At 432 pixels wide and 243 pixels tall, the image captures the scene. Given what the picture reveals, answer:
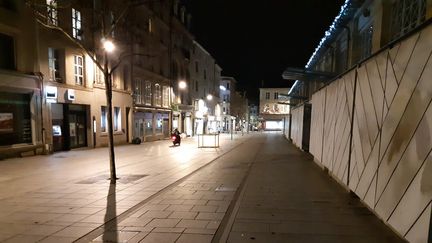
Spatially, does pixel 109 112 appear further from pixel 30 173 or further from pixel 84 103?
pixel 84 103

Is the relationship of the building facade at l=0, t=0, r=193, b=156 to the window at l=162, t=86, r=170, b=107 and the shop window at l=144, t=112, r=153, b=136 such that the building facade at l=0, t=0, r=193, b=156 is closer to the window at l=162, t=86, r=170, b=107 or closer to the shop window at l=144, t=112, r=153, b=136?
the shop window at l=144, t=112, r=153, b=136

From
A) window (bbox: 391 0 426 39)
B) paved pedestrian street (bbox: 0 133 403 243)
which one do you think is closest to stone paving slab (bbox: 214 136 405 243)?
paved pedestrian street (bbox: 0 133 403 243)

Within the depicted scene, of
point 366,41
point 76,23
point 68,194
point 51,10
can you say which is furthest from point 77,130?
point 366,41

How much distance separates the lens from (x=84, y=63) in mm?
19672

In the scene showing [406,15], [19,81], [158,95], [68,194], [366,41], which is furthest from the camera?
[158,95]

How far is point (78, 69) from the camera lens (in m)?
19.4

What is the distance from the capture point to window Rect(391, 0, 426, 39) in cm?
792

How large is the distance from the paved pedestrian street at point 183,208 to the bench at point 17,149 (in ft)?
13.2

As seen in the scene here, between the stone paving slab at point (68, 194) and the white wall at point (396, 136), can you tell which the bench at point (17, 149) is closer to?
the stone paving slab at point (68, 194)

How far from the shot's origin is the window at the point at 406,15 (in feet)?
26.0

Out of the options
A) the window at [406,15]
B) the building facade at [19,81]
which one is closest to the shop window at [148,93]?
the building facade at [19,81]

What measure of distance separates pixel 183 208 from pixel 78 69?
632 inches

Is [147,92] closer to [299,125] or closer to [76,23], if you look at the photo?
[76,23]

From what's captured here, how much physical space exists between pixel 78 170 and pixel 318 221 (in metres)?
9.03
